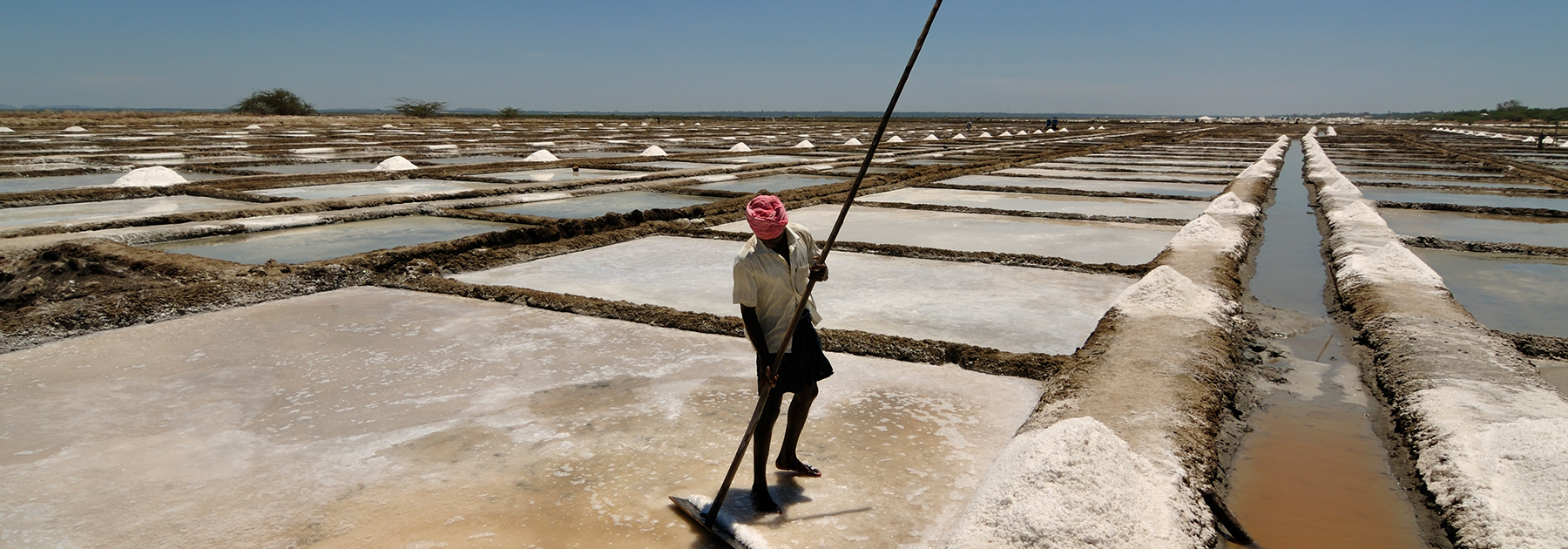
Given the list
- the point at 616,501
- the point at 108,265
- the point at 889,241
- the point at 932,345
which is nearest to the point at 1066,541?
the point at 616,501

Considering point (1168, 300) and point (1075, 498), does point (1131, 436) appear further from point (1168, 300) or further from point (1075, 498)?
point (1168, 300)

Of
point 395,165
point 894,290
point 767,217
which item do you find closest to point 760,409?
point 767,217

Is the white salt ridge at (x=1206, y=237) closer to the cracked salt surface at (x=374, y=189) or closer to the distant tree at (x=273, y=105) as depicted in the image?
the cracked salt surface at (x=374, y=189)

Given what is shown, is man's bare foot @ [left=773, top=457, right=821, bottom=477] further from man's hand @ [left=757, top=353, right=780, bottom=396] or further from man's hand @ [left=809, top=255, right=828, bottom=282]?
man's hand @ [left=809, top=255, right=828, bottom=282]

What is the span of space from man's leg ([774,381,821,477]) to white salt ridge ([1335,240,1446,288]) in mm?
4147

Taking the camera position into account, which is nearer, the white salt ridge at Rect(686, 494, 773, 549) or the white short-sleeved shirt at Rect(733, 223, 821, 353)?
the white salt ridge at Rect(686, 494, 773, 549)

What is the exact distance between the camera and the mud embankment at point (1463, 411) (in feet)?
7.22

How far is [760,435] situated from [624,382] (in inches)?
41.2

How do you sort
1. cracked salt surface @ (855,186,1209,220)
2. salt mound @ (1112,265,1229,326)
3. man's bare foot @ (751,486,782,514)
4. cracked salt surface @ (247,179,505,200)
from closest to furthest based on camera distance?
man's bare foot @ (751,486,782,514)
salt mound @ (1112,265,1229,326)
cracked salt surface @ (855,186,1209,220)
cracked salt surface @ (247,179,505,200)

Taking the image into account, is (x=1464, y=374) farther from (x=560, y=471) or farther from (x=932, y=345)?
(x=560, y=471)

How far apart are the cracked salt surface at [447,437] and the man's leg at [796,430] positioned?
4cm

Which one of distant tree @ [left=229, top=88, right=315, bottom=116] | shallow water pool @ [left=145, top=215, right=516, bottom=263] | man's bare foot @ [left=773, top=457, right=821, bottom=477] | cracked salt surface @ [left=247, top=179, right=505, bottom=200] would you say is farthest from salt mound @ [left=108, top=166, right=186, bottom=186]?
distant tree @ [left=229, top=88, right=315, bottom=116]

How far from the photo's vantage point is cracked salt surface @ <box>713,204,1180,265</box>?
6148 millimetres

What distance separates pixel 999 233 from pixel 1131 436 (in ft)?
14.8
